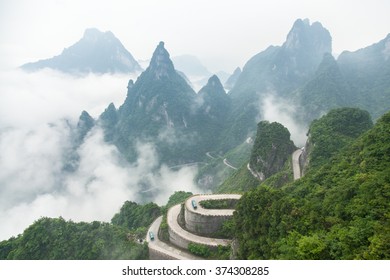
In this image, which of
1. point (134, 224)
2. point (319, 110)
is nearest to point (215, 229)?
point (134, 224)

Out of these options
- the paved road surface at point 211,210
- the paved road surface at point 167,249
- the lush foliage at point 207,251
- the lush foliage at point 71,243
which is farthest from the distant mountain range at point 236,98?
the lush foliage at point 207,251

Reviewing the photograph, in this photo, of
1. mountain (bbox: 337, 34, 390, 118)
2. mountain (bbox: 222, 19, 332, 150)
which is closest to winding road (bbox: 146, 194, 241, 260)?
mountain (bbox: 337, 34, 390, 118)

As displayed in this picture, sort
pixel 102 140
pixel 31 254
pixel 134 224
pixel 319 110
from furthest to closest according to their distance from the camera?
pixel 102 140, pixel 319 110, pixel 134 224, pixel 31 254

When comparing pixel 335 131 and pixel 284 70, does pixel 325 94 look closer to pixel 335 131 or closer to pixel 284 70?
pixel 284 70

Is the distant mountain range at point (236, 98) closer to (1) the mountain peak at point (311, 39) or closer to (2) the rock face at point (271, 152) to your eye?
(1) the mountain peak at point (311, 39)

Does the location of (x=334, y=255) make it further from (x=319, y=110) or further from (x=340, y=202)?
(x=319, y=110)

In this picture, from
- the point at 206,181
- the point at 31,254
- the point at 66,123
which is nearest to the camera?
the point at 31,254
